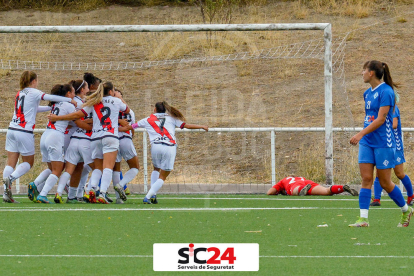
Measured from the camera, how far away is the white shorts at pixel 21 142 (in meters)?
12.1

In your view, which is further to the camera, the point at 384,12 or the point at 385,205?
the point at 384,12

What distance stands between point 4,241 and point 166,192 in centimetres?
778

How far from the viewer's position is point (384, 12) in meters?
29.6

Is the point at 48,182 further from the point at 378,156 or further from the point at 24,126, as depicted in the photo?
the point at 378,156

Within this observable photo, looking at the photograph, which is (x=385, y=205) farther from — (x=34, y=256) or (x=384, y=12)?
(x=384, y=12)

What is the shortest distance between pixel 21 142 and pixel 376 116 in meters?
6.01

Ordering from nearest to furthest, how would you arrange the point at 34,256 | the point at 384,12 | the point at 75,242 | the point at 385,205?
the point at 34,256 → the point at 75,242 → the point at 385,205 → the point at 384,12

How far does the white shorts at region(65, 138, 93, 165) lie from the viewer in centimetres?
1195

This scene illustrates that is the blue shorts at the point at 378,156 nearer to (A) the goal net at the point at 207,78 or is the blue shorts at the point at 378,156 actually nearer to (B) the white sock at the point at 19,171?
(B) the white sock at the point at 19,171

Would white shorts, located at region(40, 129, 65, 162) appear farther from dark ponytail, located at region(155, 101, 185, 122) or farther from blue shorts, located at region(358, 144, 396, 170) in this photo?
blue shorts, located at region(358, 144, 396, 170)

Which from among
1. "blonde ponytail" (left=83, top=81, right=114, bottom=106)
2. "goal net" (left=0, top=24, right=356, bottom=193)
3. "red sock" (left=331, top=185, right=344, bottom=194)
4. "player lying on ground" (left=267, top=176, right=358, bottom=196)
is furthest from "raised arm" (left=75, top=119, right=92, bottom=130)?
"goal net" (left=0, top=24, right=356, bottom=193)

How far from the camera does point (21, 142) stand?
12070 millimetres

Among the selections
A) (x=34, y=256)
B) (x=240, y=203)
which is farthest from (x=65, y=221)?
(x=240, y=203)

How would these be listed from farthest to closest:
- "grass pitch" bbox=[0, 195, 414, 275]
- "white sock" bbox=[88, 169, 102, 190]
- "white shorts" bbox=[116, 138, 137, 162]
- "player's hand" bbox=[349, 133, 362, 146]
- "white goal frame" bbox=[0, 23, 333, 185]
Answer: "white goal frame" bbox=[0, 23, 333, 185]
"white shorts" bbox=[116, 138, 137, 162]
"white sock" bbox=[88, 169, 102, 190]
"player's hand" bbox=[349, 133, 362, 146]
"grass pitch" bbox=[0, 195, 414, 275]
